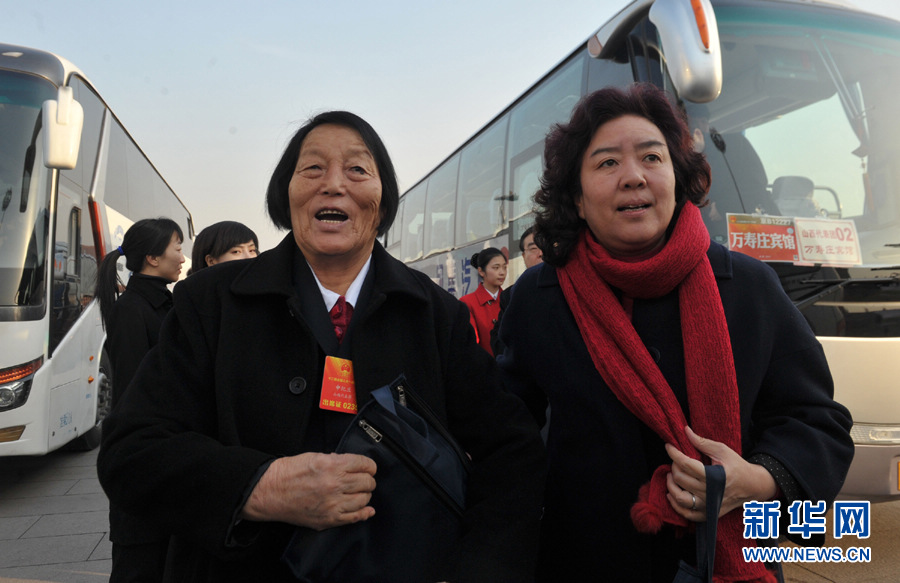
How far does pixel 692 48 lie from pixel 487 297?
9.52 ft

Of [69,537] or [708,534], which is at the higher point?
[708,534]

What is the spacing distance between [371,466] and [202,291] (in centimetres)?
63

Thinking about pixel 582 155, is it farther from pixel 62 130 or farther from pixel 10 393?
pixel 10 393

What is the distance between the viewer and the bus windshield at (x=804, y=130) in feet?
11.2

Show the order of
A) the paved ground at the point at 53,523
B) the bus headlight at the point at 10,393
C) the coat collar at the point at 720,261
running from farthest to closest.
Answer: the bus headlight at the point at 10,393
the paved ground at the point at 53,523
the coat collar at the point at 720,261

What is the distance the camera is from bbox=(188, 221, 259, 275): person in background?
141 inches

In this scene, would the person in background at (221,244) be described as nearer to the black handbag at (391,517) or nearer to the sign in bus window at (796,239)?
the black handbag at (391,517)

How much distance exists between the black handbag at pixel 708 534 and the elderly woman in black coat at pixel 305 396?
0.37 metres

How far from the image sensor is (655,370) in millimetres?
1544

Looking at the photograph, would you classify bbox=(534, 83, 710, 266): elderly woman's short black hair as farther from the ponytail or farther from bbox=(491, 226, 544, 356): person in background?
bbox=(491, 226, 544, 356): person in background

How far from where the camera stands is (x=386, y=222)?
1911 millimetres
